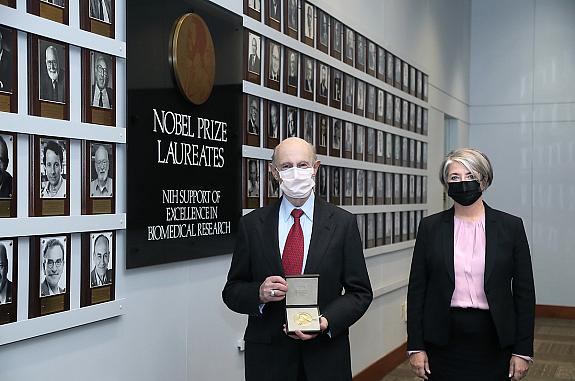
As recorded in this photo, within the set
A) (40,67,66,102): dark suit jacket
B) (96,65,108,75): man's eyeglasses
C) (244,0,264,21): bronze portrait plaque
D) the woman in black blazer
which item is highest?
(244,0,264,21): bronze portrait plaque

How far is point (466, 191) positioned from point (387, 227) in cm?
357

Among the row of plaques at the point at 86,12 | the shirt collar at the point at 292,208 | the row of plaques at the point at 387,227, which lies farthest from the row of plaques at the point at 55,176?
the row of plaques at the point at 387,227

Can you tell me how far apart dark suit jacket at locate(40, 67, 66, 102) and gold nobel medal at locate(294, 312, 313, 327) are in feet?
3.71

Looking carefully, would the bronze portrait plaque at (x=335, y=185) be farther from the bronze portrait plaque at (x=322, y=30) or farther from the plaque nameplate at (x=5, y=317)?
the plaque nameplate at (x=5, y=317)

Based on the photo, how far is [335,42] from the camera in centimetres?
552

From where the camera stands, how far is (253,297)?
270 cm

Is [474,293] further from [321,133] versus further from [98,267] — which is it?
[321,133]

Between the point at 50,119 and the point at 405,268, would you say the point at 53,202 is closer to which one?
the point at 50,119

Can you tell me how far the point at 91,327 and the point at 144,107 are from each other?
931mm

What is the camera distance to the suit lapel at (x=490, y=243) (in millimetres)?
3141

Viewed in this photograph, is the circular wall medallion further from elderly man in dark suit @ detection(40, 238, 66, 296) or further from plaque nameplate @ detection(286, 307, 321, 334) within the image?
plaque nameplate @ detection(286, 307, 321, 334)

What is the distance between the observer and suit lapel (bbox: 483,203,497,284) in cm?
314

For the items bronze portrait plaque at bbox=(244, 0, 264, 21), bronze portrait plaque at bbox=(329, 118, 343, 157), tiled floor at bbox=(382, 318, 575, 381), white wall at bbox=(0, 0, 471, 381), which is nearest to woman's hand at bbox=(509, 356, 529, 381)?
white wall at bbox=(0, 0, 471, 381)

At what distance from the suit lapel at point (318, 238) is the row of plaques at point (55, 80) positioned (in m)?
0.90
